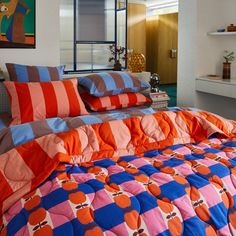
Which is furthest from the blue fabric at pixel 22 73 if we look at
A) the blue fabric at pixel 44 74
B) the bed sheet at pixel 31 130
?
the bed sheet at pixel 31 130

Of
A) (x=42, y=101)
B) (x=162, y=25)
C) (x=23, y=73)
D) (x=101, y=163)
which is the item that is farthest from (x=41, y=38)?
(x=162, y=25)

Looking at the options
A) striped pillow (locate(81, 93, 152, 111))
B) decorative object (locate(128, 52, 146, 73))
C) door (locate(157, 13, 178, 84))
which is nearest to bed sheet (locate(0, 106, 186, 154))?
striped pillow (locate(81, 93, 152, 111))

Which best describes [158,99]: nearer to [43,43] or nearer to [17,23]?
[43,43]

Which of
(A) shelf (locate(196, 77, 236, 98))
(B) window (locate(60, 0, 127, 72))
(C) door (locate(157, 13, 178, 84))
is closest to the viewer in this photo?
(A) shelf (locate(196, 77, 236, 98))

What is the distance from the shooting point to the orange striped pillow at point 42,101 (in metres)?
2.35

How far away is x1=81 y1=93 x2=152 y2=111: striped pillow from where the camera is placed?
8.98 feet

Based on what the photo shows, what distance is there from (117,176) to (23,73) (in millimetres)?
1615

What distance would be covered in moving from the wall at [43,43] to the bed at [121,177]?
1.26 meters

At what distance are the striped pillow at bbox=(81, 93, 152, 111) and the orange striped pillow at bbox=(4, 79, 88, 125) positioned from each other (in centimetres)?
17

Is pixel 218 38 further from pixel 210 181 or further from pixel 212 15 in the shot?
pixel 210 181

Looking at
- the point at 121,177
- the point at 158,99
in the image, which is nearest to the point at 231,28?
the point at 158,99

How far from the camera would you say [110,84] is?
2.79 meters

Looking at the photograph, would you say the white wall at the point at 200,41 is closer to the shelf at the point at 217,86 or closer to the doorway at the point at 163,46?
the shelf at the point at 217,86

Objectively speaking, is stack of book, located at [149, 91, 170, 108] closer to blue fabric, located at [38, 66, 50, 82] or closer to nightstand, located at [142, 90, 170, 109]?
nightstand, located at [142, 90, 170, 109]
